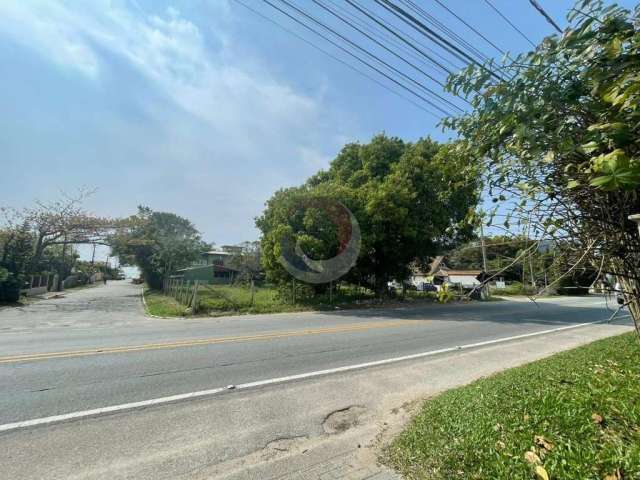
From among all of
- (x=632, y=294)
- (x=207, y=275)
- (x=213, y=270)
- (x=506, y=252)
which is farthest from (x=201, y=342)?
(x=213, y=270)

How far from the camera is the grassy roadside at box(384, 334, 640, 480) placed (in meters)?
2.27

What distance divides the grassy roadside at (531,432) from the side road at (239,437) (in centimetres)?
41

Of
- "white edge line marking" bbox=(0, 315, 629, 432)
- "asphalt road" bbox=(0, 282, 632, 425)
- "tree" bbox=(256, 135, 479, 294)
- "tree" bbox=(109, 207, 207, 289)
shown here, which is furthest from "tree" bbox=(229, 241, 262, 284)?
"white edge line marking" bbox=(0, 315, 629, 432)

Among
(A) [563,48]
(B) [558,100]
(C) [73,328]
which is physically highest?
(A) [563,48]

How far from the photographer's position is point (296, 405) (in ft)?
14.0

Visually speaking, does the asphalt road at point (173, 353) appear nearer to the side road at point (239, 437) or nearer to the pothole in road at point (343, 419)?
the side road at point (239, 437)

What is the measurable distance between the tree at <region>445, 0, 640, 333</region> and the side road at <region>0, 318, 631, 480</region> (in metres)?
2.72

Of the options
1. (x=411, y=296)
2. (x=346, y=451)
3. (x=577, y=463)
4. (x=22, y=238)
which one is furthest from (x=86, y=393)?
(x=22, y=238)

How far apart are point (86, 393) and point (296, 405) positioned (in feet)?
9.78

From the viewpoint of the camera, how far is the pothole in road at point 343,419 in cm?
368

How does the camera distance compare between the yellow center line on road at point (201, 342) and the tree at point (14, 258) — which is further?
the tree at point (14, 258)

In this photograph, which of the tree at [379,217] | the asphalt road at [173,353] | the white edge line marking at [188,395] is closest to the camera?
the white edge line marking at [188,395]

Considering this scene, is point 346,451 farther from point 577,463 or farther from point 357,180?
point 357,180

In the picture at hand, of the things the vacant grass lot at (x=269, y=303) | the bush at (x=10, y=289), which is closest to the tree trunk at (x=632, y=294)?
the vacant grass lot at (x=269, y=303)
